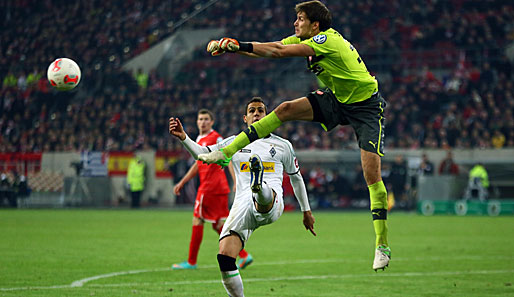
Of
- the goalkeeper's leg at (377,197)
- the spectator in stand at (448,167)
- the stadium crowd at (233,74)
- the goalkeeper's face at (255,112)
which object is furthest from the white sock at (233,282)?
the stadium crowd at (233,74)

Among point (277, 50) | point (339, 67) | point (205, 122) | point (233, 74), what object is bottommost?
point (205, 122)

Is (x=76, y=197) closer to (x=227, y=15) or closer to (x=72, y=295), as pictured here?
(x=227, y=15)

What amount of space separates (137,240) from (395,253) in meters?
5.73

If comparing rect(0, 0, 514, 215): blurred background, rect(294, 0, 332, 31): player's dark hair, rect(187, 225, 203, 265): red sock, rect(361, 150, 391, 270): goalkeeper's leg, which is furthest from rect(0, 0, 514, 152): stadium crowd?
rect(294, 0, 332, 31): player's dark hair

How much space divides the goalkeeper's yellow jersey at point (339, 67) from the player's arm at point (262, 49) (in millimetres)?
239

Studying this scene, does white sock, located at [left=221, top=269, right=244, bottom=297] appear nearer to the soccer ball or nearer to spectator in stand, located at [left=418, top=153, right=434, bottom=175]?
the soccer ball

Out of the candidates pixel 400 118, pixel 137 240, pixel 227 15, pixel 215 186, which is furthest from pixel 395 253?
pixel 227 15

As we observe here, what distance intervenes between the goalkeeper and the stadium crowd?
23008 millimetres

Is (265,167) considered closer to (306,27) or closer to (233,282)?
(233,282)

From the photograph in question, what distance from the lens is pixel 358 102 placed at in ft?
23.7

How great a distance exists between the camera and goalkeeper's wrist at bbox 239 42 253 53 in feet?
20.8

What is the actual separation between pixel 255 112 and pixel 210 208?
3725 mm

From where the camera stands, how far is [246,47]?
252 inches

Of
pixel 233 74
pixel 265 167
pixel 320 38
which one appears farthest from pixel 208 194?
pixel 233 74
